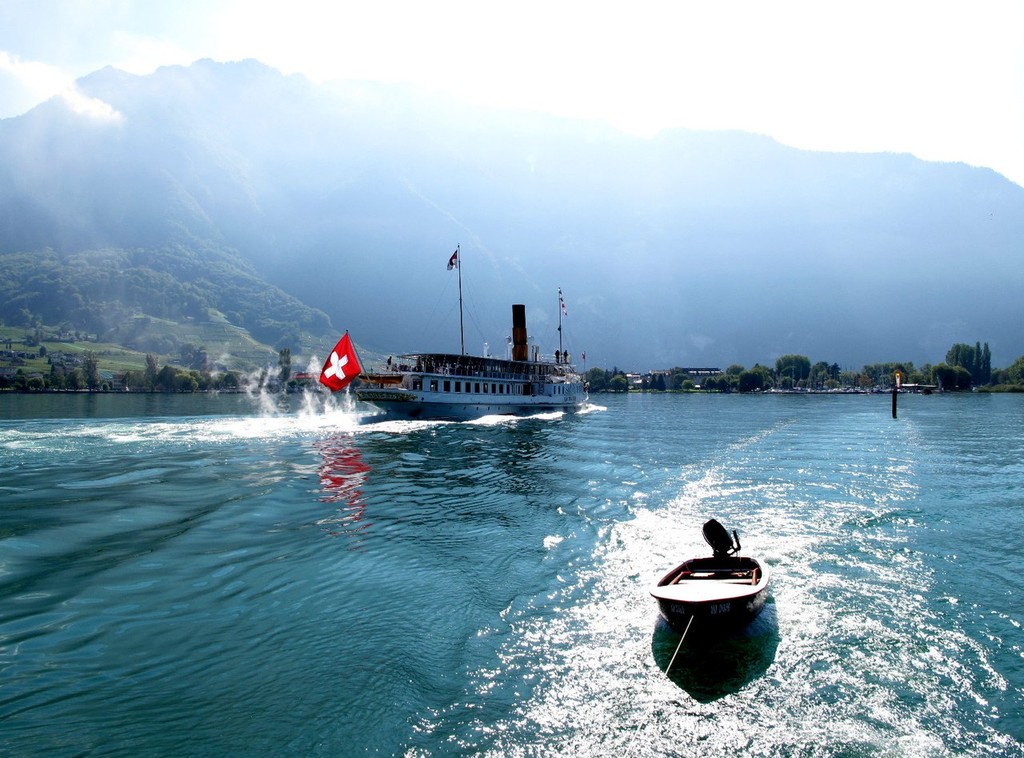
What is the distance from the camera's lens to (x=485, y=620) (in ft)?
48.8

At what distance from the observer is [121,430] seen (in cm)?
5591

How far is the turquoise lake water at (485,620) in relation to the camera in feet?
34.4

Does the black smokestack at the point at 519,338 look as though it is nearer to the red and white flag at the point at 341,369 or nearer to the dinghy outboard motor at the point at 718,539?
the red and white flag at the point at 341,369

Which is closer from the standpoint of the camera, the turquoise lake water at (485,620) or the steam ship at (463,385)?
the turquoise lake water at (485,620)

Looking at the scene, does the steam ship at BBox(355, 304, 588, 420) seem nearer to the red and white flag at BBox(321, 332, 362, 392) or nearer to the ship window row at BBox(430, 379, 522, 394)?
the ship window row at BBox(430, 379, 522, 394)

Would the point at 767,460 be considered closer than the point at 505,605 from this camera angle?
No

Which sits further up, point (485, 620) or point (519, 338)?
point (519, 338)

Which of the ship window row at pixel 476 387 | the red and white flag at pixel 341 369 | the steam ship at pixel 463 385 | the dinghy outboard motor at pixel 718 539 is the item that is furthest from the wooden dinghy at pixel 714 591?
the ship window row at pixel 476 387

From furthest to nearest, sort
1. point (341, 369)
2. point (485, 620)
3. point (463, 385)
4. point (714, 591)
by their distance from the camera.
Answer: point (463, 385), point (341, 369), point (485, 620), point (714, 591)

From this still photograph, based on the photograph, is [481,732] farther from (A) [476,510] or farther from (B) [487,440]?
(B) [487,440]

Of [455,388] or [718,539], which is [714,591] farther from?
[455,388]

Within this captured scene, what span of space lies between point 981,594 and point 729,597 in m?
9.50

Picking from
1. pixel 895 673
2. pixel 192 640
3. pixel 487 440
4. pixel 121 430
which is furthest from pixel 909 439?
pixel 121 430

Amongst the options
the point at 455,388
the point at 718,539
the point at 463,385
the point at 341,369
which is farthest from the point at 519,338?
the point at 718,539
